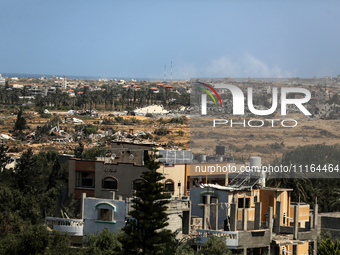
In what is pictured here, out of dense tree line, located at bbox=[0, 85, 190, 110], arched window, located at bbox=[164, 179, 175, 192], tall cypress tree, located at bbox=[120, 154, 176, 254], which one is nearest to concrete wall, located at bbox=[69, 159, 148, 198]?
arched window, located at bbox=[164, 179, 175, 192]

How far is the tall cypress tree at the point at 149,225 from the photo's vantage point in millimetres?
25578

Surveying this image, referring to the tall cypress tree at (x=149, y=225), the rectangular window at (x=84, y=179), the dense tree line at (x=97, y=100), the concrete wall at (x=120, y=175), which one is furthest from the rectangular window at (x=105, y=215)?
the dense tree line at (x=97, y=100)

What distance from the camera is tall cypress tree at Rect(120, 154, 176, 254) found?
25.6 metres

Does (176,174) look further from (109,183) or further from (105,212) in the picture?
(105,212)

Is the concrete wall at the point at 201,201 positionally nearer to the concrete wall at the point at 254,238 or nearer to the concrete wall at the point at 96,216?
the concrete wall at the point at 254,238

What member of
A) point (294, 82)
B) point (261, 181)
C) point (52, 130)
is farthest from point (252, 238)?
point (52, 130)

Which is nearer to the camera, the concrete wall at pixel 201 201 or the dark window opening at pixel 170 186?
the concrete wall at pixel 201 201

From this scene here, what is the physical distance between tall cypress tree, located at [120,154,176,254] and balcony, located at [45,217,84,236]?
147 inches

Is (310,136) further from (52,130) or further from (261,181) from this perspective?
(52,130)

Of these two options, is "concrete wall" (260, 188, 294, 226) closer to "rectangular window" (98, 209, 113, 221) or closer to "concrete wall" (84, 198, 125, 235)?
"concrete wall" (84, 198, 125, 235)

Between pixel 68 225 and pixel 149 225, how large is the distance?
5300 mm

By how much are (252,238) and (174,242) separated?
105 inches

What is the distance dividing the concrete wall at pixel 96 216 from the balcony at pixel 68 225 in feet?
0.76

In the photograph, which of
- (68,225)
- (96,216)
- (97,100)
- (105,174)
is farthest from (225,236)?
(97,100)
